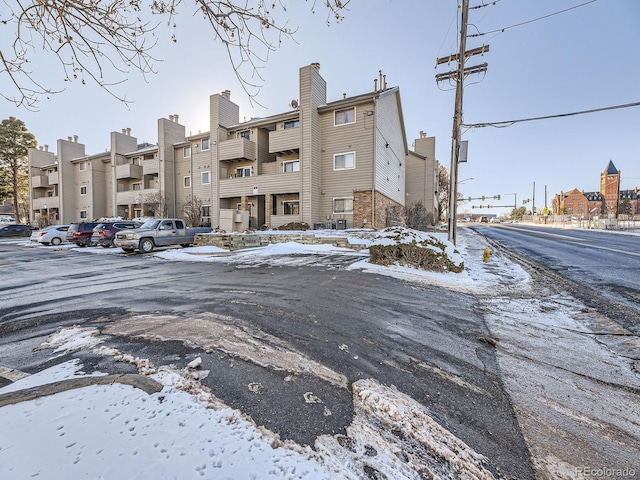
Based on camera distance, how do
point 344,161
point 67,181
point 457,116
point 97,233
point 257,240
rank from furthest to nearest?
point 67,181 < point 344,161 < point 97,233 < point 257,240 < point 457,116

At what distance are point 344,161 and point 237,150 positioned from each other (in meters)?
8.89

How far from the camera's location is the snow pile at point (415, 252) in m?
8.16

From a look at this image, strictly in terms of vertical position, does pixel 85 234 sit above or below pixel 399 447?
above

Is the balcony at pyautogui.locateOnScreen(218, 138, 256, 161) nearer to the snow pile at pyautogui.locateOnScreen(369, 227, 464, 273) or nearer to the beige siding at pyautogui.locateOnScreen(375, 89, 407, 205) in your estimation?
the beige siding at pyautogui.locateOnScreen(375, 89, 407, 205)

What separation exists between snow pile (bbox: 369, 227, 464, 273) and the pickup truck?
1235 centimetres

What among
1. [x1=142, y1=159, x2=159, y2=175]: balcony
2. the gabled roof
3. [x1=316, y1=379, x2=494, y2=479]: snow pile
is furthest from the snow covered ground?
the gabled roof

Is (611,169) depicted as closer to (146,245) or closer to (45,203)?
(146,245)

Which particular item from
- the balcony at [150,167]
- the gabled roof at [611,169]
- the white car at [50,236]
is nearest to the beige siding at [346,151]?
the balcony at [150,167]

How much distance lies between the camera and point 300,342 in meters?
3.41

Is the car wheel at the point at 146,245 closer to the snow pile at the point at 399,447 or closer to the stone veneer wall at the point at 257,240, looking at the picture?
the stone veneer wall at the point at 257,240

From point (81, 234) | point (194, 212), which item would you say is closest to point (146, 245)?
point (81, 234)

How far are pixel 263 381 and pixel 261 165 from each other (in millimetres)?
22211

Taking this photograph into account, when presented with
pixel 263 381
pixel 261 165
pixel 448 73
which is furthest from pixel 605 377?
pixel 261 165

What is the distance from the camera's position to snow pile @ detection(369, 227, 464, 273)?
8.16 metres
